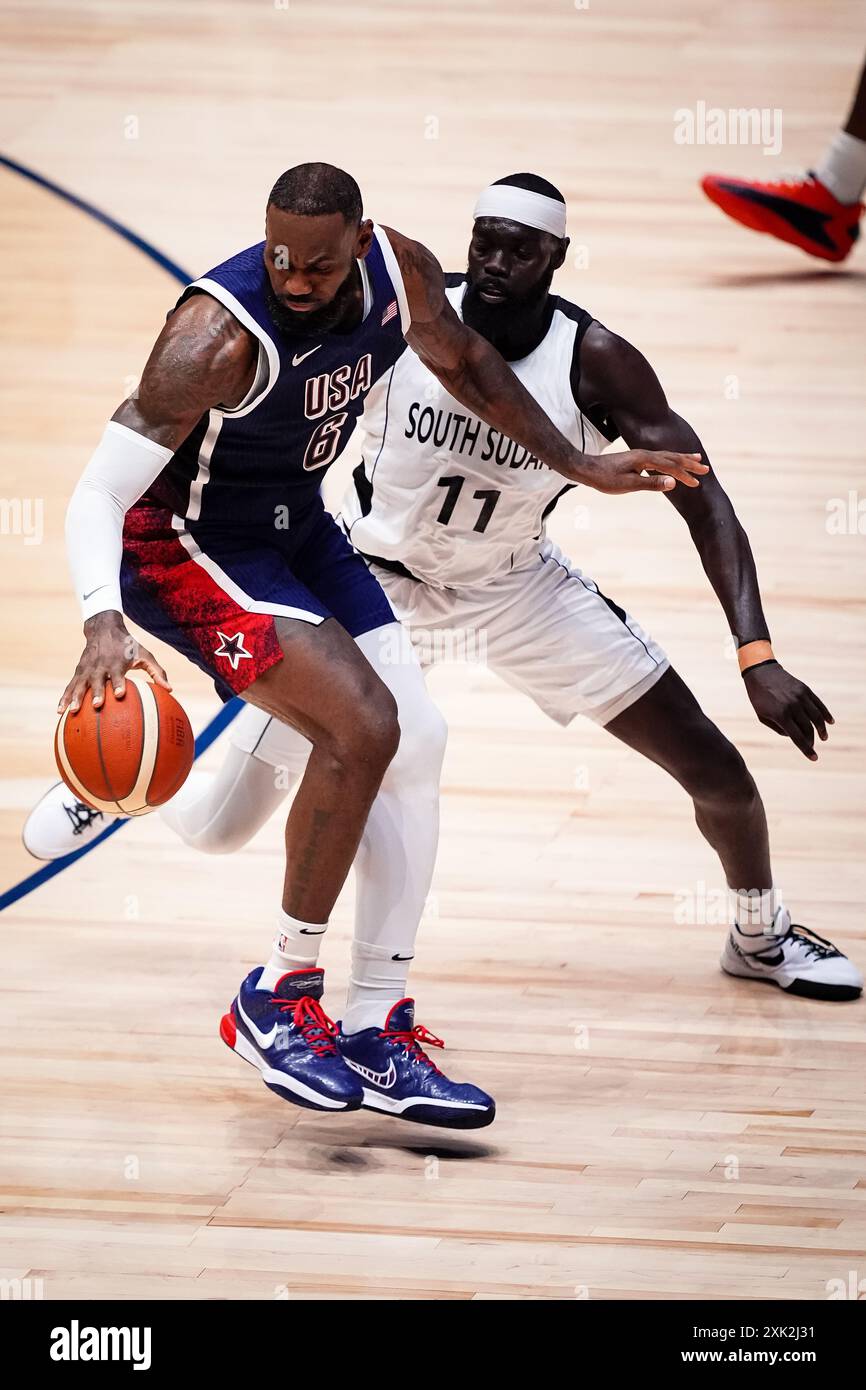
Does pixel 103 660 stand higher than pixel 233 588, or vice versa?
pixel 233 588

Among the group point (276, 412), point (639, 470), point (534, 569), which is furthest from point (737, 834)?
point (276, 412)

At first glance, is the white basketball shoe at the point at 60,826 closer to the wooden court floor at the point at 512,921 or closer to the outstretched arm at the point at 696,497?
the wooden court floor at the point at 512,921

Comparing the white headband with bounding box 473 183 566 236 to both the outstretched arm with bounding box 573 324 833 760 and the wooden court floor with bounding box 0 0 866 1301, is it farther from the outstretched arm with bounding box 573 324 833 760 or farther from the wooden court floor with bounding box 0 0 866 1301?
the wooden court floor with bounding box 0 0 866 1301

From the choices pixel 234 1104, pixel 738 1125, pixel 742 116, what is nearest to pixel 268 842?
pixel 234 1104

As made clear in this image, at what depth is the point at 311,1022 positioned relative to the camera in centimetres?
391

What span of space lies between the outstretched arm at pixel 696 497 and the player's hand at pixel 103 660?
132 centimetres

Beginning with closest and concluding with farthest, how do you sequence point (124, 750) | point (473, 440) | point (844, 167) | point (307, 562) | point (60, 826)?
point (124, 750)
point (307, 562)
point (473, 440)
point (60, 826)
point (844, 167)

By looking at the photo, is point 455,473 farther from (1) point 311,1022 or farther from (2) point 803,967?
(2) point 803,967

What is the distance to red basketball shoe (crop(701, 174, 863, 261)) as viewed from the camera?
9508 mm

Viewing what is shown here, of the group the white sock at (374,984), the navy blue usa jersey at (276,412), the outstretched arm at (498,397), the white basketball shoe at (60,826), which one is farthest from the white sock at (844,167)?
the white sock at (374,984)

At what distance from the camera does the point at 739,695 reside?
630cm

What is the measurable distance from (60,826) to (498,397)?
1687 mm

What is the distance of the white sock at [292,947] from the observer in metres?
3.89
